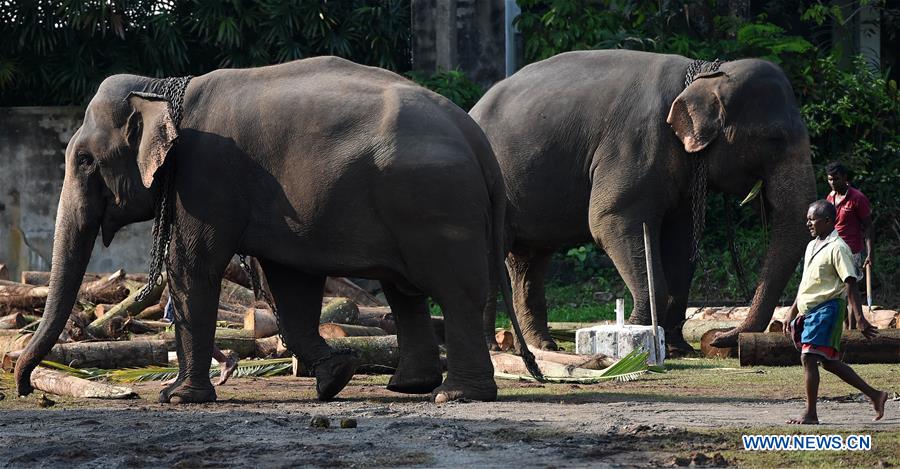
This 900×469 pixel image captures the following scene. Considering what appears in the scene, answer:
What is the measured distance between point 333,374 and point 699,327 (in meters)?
4.95

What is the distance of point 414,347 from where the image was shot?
942 cm

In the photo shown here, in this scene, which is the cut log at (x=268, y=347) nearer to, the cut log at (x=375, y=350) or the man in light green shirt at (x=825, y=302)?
the cut log at (x=375, y=350)

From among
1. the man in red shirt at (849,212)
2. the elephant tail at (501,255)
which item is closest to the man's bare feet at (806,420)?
the elephant tail at (501,255)

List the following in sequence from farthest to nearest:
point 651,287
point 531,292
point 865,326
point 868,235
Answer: point 531,292 < point 868,235 < point 651,287 < point 865,326

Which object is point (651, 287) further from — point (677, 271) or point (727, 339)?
point (677, 271)

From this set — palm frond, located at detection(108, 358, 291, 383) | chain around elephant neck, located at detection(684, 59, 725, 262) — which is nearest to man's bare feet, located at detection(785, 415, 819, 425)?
palm frond, located at detection(108, 358, 291, 383)

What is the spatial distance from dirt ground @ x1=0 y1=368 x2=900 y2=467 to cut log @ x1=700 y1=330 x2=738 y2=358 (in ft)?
8.91

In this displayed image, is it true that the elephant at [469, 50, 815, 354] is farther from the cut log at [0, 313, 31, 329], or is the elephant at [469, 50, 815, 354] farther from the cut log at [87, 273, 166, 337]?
the cut log at [0, 313, 31, 329]

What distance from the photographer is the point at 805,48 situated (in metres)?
17.7

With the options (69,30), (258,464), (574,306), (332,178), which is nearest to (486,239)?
(332,178)

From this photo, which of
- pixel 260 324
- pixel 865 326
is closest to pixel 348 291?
pixel 260 324

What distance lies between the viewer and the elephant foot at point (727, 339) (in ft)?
38.3

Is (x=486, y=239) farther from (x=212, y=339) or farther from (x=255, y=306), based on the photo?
(x=255, y=306)

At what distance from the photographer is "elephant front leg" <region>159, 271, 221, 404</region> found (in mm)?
8961
